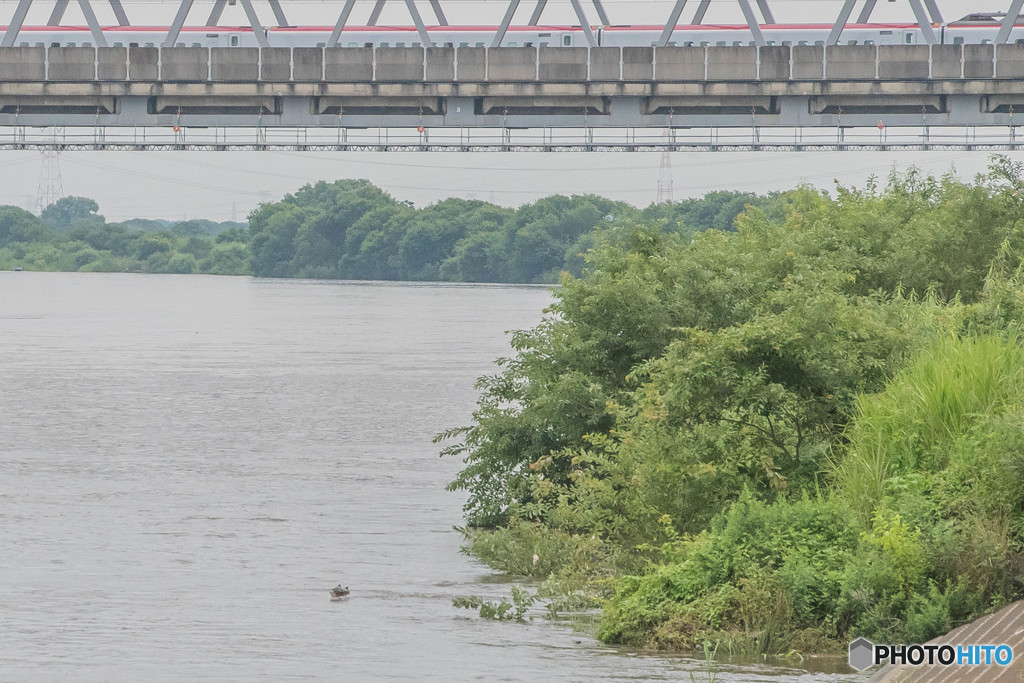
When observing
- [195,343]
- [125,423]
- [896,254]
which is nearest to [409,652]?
[896,254]

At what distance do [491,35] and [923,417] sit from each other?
175 ft

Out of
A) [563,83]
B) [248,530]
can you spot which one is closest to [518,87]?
[563,83]

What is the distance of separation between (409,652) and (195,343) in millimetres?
47332

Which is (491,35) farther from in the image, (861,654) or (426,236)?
(426,236)

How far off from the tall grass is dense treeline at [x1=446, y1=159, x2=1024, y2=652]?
0.8 inches

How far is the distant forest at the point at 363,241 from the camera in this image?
463 feet

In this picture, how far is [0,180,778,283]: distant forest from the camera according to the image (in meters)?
141

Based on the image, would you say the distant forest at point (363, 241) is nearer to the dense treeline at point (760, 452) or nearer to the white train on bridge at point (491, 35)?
the white train on bridge at point (491, 35)

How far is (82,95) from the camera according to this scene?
53812mm

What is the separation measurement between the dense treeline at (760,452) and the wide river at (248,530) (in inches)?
25.8

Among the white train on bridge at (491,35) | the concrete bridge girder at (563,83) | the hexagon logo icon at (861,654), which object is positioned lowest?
the hexagon logo icon at (861,654)

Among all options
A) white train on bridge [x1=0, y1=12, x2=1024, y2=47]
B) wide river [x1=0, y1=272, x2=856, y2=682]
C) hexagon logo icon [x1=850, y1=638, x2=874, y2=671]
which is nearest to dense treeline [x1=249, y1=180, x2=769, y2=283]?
white train on bridge [x1=0, y1=12, x2=1024, y2=47]

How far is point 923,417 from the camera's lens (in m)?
12.5

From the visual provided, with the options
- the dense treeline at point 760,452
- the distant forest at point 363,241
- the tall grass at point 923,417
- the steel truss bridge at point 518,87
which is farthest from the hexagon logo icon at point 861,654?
the distant forest at point 363,241
